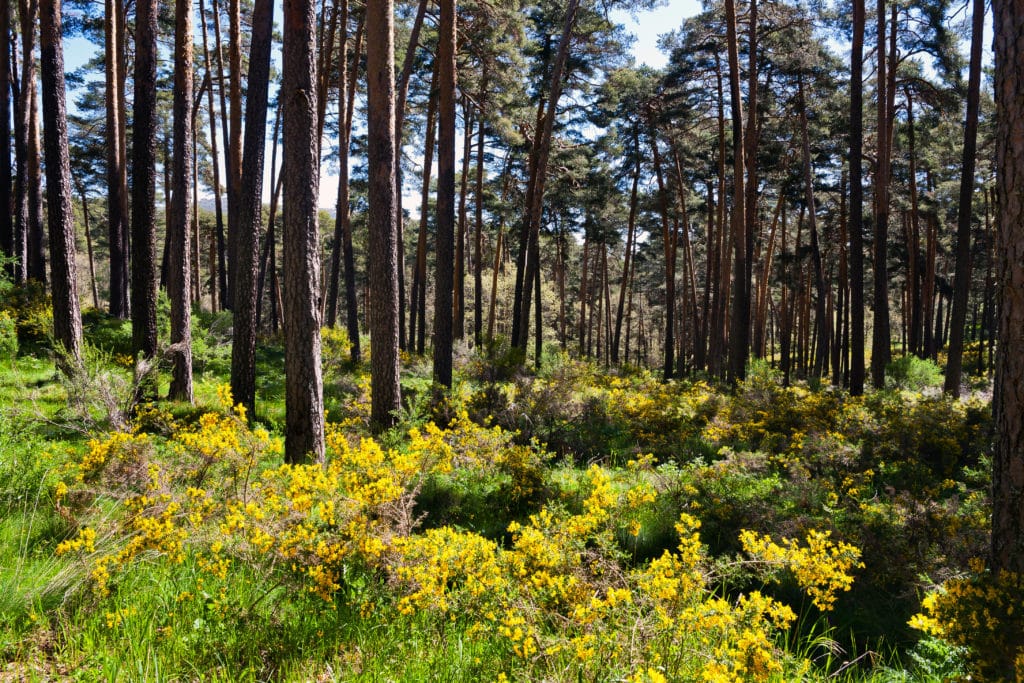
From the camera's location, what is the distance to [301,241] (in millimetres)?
6512

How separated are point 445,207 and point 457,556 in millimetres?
8658

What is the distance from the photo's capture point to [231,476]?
5.63 m

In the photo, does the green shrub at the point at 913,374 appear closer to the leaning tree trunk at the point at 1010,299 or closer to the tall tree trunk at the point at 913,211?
the tall tree trunk at the point at 913,211

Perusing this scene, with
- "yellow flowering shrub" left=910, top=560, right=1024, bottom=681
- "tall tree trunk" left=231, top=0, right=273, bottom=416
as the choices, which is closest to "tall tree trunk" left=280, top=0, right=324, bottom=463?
"tall tree trunk" left=231, top=0, right=273, bottom=416

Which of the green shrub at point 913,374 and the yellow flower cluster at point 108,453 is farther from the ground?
the yellow flower cluster at point 108,453

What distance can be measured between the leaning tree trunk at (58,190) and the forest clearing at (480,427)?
6cm

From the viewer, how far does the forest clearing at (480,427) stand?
3260 millimetres

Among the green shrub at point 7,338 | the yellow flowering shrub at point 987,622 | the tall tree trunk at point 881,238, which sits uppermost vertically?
the tall tree trunk at point 881,238

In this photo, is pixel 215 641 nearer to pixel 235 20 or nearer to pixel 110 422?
pixel 110 422

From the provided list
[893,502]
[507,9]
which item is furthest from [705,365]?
[893,502]

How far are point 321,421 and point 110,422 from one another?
2759 mm

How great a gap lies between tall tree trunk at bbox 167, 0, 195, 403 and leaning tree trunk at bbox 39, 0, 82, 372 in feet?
4.72

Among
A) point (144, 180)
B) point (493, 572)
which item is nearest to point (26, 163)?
point (144, 180)

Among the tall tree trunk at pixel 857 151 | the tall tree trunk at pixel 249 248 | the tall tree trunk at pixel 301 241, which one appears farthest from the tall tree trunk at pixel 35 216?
the tall tree trunk at pixel 857 151
